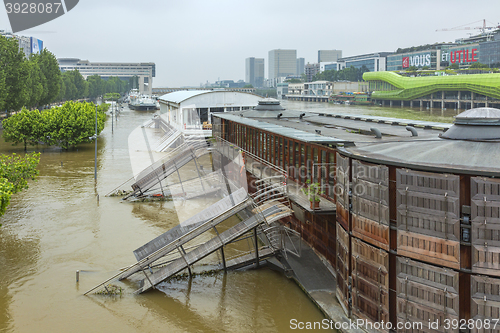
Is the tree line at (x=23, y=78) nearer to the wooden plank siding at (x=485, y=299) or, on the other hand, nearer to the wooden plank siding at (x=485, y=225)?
the wooden plank siding at (x=485, y=225)

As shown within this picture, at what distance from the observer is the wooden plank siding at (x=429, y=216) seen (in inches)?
458

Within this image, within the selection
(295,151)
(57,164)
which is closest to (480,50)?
(57,164)

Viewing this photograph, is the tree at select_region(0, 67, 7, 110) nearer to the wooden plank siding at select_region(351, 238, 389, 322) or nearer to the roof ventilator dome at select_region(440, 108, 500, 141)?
the wooden plank siding at select_region(351, 238, 389, 322)

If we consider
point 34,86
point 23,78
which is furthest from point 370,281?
point 34,86

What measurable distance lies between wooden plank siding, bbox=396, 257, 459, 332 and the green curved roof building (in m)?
103

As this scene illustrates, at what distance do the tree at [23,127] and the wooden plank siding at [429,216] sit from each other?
48658mm

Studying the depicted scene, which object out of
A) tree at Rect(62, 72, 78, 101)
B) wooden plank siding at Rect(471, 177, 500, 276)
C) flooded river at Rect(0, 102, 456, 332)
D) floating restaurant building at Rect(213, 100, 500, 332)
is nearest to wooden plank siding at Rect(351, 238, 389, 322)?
floating restaurant building at Rect(213, 100, 500, 332)

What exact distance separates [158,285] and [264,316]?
4.50 meters

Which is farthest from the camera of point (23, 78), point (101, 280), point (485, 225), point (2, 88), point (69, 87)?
point (69, 87)

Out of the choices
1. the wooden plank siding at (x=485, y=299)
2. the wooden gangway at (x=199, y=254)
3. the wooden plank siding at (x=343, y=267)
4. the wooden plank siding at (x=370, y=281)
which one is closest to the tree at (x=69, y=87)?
the wooden gangway at (x=199, y=254)

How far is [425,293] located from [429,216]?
6.30ft

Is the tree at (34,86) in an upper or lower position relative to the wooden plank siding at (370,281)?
upper

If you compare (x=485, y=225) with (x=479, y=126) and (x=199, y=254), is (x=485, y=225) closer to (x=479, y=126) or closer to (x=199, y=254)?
(x=479, y=126)

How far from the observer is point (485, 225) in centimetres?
1130
